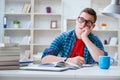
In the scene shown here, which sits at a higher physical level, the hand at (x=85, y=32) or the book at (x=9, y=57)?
the hand at (x=85, y=32)

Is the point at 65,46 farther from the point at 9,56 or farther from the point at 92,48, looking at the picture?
the point at 9,56

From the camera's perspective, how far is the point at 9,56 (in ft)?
5.97

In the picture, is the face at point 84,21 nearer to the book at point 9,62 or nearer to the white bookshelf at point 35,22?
the book at point 9,62

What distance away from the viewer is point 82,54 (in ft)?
8.70

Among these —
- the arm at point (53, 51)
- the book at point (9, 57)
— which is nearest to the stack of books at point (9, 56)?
the book at point (9, 57)

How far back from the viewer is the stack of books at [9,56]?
1.80 metres

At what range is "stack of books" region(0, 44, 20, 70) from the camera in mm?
1798

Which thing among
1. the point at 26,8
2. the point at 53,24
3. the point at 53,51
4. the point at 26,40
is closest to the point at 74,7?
the point at 53,24

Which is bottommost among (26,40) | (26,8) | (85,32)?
(26,40)

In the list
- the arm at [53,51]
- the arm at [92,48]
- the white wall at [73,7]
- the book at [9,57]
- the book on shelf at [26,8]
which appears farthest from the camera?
the white wall at [73,7]

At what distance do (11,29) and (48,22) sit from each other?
2.69ft

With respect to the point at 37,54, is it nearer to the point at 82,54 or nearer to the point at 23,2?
the point at 23,2

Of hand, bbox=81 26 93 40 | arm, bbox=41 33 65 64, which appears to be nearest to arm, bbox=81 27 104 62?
hand, bbox=81 26 93 40

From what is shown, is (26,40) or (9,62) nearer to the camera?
(9,62)
